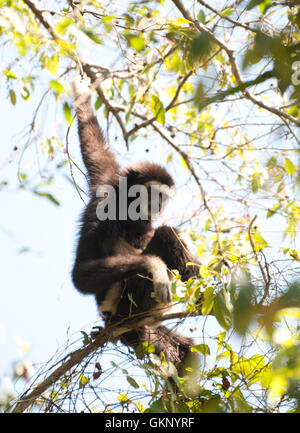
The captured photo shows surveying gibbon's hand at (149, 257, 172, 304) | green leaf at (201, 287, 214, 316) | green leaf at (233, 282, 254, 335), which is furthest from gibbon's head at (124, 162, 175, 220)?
green leaf at (233, 282, 254, 335)

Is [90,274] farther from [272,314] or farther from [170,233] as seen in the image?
[272,314]

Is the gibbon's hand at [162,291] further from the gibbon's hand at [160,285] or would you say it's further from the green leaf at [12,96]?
the green leaf at [12,96]

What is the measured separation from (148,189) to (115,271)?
1453 millimetres

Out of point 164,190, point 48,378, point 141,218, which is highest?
point 164,190

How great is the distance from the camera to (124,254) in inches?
204

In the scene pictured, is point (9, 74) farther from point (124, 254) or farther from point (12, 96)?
point (124, 254)

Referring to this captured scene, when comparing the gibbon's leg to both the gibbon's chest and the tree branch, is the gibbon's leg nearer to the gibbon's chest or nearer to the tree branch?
the gibbon's chest

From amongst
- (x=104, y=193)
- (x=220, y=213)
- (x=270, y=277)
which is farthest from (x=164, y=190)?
(x=270, y=277)

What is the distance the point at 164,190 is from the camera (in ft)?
18.8

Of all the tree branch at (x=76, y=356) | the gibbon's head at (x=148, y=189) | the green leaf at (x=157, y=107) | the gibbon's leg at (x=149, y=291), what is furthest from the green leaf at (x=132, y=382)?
the gibbon's head at (x=148, y=189)

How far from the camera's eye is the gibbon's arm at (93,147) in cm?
555

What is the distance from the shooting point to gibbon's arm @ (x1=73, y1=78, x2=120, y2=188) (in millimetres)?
5550
